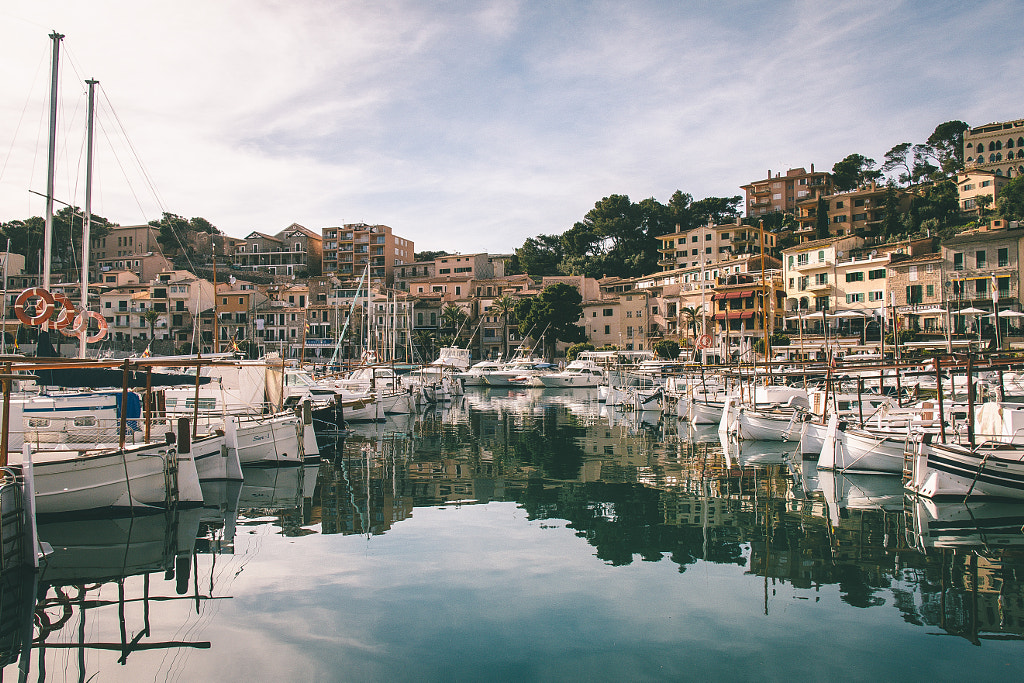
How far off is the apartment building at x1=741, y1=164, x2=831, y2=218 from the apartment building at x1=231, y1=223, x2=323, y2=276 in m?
73.2

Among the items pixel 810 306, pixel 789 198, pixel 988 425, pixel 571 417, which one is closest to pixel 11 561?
pixel 988 425

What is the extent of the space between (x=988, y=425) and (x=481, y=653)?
16762 millimetres

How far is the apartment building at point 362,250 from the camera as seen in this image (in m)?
112

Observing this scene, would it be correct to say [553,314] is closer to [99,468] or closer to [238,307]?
[238,307]

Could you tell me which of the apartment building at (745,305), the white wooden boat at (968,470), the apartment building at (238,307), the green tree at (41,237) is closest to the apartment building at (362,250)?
the apartment building at (238,307)

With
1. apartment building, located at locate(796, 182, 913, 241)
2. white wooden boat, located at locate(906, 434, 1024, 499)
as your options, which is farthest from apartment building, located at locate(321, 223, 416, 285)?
white wooden boat, located at locate(906, 434, 1024, 499)

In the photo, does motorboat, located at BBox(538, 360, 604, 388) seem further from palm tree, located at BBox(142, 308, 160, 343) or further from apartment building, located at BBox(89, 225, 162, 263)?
apartment building, located at BBox(89, 225, 162, 263)

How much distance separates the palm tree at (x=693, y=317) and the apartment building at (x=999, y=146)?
5156cm

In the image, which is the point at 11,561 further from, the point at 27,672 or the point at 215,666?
the point at 215,666

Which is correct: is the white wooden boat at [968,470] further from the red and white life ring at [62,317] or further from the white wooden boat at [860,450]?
the red and white life ring at [62,317]

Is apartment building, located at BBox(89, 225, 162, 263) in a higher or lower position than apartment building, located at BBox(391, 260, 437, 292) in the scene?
higher

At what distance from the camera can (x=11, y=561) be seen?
1157cm

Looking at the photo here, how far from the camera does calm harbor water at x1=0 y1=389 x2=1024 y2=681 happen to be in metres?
9.02

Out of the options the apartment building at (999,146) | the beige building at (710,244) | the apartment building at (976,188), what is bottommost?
the beige building at (710,244)
